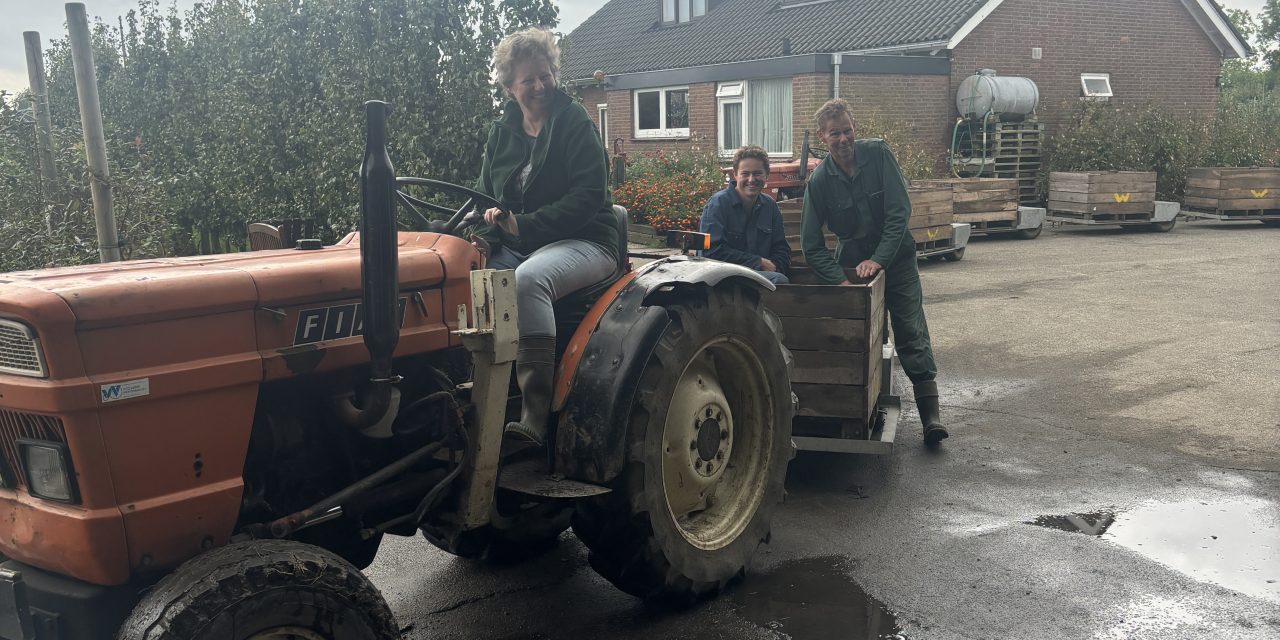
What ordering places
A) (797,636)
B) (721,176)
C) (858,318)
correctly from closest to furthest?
(797,636) < (858,318) < (721,176)

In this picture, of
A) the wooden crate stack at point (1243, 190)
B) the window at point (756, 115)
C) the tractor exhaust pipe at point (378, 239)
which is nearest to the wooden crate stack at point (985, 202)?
the wooden crate stack at point (1243, 190)

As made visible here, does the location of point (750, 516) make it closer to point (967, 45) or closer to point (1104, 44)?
point (967, 45)

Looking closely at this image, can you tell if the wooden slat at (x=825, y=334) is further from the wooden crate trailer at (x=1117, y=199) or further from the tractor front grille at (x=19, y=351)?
the wooden crate trailer at (x=1117, y=199)

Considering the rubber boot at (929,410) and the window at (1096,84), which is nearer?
the rubber boot at (929,410)

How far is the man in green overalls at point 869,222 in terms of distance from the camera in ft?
19.9

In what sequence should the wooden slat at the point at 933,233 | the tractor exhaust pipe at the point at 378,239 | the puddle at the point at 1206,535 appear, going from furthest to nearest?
the wooden slat at the point at 933,233
the puddle at the point at 1206,535
the tractor exhaust pipe at the point at 378,239

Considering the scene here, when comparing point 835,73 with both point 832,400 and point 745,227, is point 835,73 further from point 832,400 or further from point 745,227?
point 832,400

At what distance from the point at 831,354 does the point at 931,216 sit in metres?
8.85

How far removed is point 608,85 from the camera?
26.8 metres

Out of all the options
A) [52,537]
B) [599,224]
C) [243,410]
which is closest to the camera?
[52,537]

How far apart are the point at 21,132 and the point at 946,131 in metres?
17.3

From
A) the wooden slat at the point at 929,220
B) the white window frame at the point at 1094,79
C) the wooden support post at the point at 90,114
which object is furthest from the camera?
the white window frame at the point at 1094,79

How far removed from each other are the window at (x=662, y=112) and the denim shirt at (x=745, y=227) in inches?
719

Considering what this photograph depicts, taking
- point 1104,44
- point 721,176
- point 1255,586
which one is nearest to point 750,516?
point 1255,586
